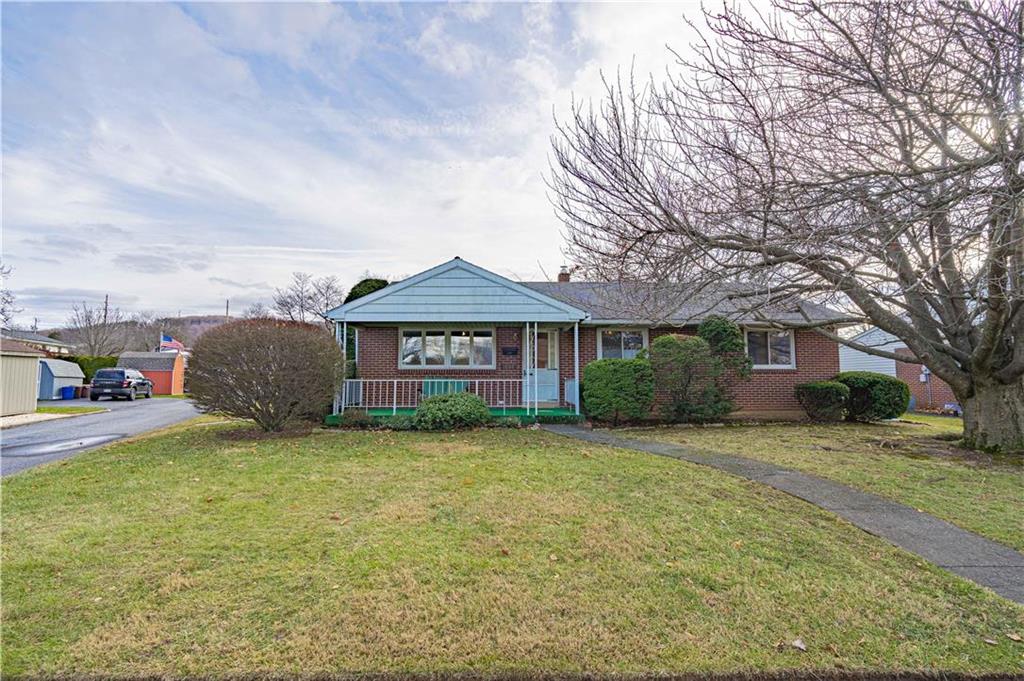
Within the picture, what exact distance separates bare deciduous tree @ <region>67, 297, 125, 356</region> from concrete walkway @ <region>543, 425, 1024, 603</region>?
190 ft

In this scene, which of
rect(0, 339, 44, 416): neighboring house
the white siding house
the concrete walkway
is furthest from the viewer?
the white siding house

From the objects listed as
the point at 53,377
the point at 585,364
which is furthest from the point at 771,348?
the point at 53,377

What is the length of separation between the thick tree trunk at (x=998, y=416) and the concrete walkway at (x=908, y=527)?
4882 millimetres

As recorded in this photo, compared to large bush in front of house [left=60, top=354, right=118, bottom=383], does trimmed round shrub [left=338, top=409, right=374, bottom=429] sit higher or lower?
lower

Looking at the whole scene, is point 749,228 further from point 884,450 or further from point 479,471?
point 884,450

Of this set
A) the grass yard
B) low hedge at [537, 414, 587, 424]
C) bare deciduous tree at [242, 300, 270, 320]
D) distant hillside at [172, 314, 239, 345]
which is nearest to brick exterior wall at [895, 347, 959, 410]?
the grass yard

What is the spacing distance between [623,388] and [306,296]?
2701 centimetres

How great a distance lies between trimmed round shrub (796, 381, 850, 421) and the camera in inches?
533

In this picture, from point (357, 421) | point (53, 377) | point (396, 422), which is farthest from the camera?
point (53, 377)

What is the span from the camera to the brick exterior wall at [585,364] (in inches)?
574

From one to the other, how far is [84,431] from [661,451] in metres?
14.2

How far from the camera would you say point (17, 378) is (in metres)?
17.5

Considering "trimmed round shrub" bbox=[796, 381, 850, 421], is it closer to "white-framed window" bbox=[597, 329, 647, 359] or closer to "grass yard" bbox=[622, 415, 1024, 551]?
"grass yard" bbox=[622, 415, 1024, 551]

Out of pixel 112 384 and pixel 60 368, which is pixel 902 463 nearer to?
pixel 112 384
